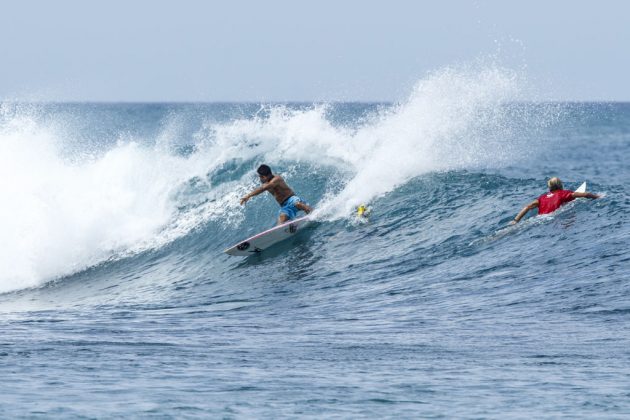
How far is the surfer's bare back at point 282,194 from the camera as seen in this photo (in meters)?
16.8

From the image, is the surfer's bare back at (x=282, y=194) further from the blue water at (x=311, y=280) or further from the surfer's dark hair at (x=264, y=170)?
the blue water at (x=311, y=280)

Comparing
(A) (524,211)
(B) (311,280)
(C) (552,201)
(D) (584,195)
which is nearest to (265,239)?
(B) (311,280)

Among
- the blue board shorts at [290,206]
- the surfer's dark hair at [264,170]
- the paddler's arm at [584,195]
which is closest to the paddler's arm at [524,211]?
the paddler's arm at [584,195]

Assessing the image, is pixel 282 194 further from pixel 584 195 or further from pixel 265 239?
pixel 584 195

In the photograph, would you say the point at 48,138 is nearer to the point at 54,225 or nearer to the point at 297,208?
the point at 54,225

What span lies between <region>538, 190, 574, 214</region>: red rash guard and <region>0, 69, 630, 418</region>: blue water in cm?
28

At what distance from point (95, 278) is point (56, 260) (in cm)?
123

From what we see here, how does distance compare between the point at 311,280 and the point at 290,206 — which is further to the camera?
the point at 290,206

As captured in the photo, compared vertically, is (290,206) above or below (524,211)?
above

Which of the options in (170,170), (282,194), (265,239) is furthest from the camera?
(170,170)

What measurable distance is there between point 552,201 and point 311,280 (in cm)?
454

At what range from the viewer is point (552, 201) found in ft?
53.8

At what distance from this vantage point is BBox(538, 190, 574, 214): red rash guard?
16391mm

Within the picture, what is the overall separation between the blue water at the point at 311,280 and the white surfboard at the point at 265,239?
0.77 ft
